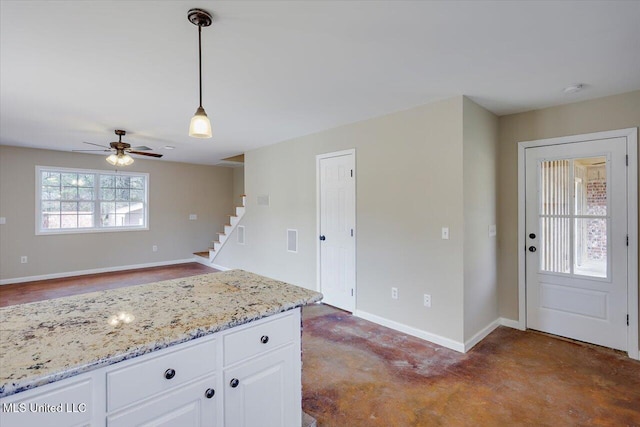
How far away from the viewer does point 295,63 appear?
7.75 ft

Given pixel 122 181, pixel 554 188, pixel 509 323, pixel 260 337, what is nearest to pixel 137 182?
pixel 122 181

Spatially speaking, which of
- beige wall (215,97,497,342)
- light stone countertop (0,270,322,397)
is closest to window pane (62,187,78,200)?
beige wall (215,97,497,342)

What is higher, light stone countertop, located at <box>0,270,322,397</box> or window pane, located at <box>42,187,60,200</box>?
window pane, located at <box>42,187,60,200</box>

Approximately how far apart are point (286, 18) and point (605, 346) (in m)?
3.99

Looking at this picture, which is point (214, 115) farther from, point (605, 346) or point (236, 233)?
point (605, 346)

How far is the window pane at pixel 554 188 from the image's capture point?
328cm

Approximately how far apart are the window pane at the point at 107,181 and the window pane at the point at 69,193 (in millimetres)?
450

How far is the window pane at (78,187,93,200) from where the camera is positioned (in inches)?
245

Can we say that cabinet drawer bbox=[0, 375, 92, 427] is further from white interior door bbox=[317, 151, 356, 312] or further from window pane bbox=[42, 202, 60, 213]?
window pane bbox=[42, 202, 60, 213]

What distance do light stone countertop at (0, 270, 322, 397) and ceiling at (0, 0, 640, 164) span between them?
5.05 ft

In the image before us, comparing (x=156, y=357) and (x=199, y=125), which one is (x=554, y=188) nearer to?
(x=199, y=125)

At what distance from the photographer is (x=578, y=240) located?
3.22 metres

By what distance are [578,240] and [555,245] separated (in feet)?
0.66

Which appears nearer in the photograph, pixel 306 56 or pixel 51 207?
pixel 306 56
